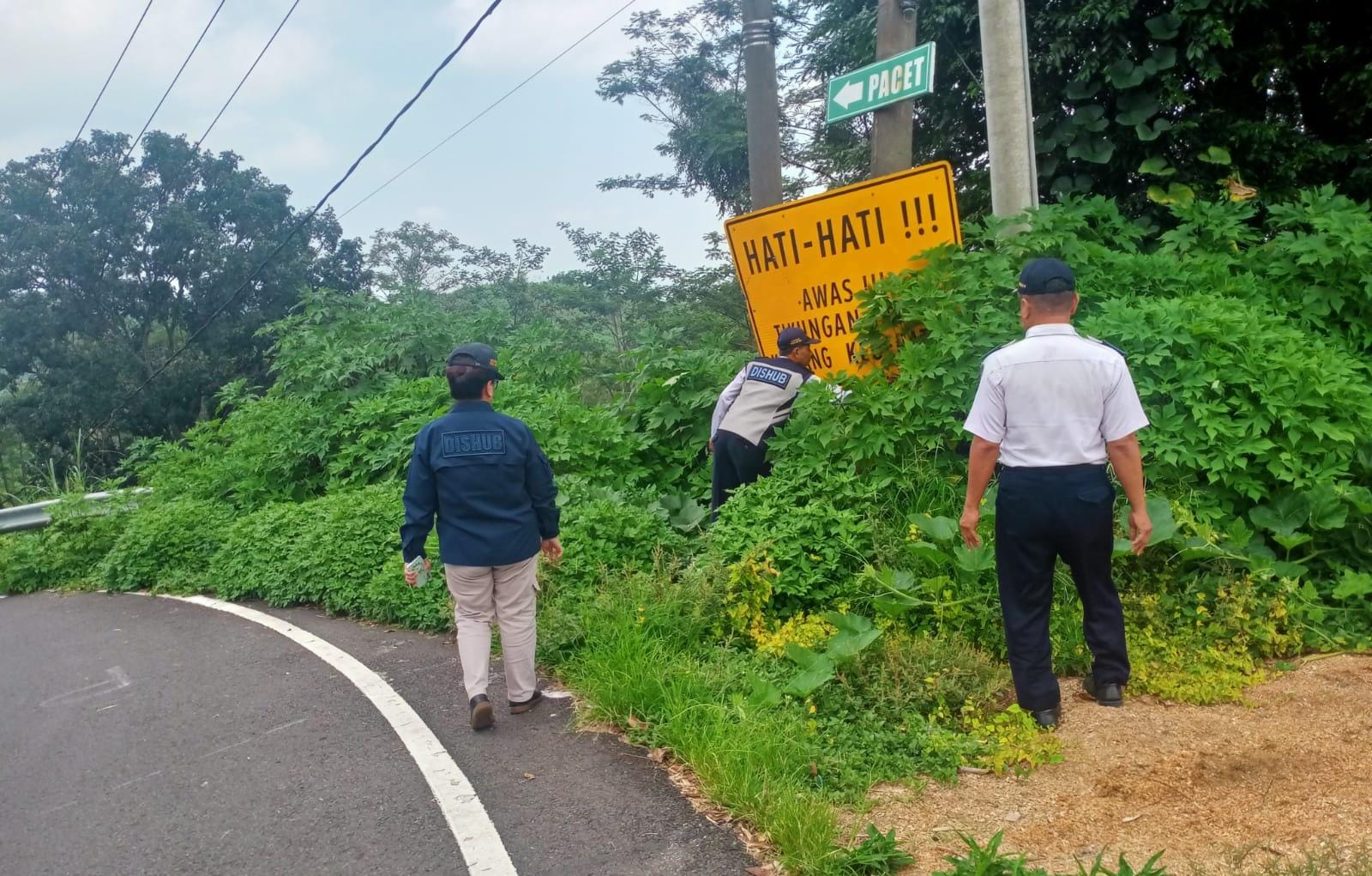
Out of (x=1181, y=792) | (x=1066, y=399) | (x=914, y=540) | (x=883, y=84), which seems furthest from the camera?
(x=883, y=84)

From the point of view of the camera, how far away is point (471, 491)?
17.4ft

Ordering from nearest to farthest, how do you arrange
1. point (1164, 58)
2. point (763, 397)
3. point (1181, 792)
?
point (1181, 792)
point (763, 397)
point (1164, 58)

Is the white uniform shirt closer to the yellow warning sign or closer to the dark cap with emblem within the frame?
the dark cap with emblem

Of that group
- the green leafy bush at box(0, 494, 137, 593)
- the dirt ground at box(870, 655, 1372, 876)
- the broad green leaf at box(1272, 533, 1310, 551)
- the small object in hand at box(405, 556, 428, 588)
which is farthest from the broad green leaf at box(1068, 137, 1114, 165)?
the green leafy bush at box(0, 494, 137, 593)

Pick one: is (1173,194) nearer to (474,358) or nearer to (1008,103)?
(1008,103)

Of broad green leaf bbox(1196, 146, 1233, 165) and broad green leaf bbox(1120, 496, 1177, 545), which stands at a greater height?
broad green leaf bbox(1196, 146, 1233, 165)

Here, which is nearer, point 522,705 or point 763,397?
point 522,705

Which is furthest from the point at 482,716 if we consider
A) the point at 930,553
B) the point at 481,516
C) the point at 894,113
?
the point at 894,113

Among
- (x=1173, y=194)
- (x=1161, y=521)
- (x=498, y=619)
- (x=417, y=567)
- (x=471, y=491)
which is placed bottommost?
(x=498, y=619)

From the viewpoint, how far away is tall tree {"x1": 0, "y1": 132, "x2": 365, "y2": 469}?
111ft

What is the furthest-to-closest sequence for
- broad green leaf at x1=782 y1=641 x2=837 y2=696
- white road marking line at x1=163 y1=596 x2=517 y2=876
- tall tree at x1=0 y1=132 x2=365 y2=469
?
1. tall tree at x1=0 y1=132 x2=365 y2=469
2. broad green leaf at x1=782 y1=641 x2=837 y2=696
3. white road marking line at x1=163 y1=596 x2=517 y2=876

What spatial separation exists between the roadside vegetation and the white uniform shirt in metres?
0.99

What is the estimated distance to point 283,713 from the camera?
5.77 meters

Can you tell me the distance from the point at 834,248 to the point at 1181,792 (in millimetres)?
4606
